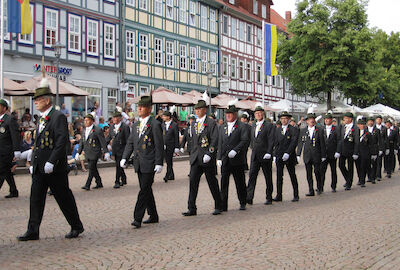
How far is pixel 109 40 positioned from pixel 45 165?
85.0ft

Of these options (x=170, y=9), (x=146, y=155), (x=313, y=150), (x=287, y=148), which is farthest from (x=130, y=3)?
(x=146, y=155)

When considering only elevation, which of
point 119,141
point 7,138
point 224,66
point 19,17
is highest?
point 224,66

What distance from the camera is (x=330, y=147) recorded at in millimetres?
13945

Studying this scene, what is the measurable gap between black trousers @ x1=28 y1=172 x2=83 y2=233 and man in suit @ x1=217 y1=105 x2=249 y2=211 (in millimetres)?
3349

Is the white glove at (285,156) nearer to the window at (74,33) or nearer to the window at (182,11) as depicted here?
the window at (74,33)

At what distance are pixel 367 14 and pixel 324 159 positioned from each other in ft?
113

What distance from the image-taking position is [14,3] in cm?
2167

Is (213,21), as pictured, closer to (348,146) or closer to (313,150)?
(348,146)

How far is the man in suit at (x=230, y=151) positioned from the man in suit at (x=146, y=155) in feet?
6.22

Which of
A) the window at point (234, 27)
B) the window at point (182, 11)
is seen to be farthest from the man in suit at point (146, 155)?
the window at point (234, 27)

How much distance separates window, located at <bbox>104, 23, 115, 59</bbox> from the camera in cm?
3198

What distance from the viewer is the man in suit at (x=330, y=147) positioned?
13742 millimetres

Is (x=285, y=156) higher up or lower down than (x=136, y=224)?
higher up

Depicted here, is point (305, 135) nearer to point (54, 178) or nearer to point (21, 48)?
point (54, 178)
